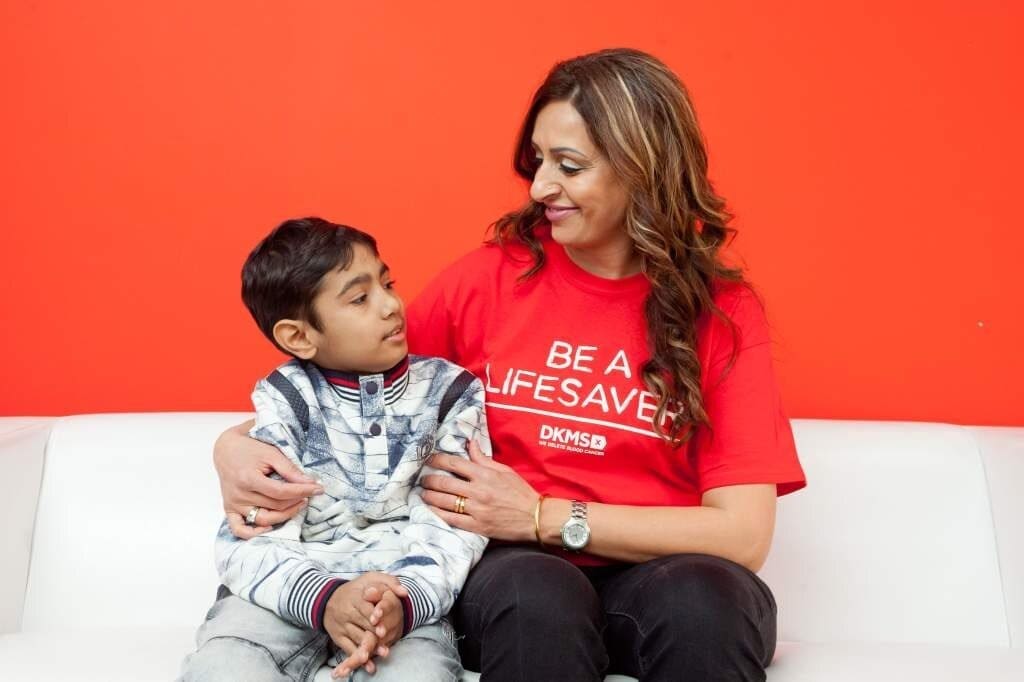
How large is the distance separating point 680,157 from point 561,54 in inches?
28.4

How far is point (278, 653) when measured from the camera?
5.60 feet

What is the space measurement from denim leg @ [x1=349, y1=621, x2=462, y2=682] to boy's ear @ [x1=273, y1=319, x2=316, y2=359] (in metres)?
0.43

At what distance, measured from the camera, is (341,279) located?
1831 millimetres

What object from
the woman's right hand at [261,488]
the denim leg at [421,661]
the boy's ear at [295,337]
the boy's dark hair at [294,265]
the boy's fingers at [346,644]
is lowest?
the denim leg at [421,661]

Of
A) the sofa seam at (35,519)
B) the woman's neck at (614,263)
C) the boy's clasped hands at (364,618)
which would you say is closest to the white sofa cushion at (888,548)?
the woman's neck at (614,263)

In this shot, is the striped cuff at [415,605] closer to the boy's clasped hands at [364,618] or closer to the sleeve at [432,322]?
the boy's clasped hands at [364,618]

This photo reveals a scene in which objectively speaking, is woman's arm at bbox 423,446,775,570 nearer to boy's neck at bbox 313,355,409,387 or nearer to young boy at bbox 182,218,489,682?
young boy at bbox 182,218,489,682

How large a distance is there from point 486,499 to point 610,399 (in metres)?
0.25

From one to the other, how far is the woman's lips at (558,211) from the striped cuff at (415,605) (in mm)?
593

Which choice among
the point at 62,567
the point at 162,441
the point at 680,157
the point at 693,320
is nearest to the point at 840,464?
the point at 693,320

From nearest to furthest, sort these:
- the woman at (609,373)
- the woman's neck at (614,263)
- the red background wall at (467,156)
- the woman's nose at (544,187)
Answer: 1. the woman at (609,373)
2. the woman's nose at (544,187)
3. the woman's neck at (614,263)
4. the red background wall at (467,156)

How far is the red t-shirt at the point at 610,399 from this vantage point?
1.92 metres

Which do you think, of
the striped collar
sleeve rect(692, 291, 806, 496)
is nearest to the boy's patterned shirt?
the striped collar

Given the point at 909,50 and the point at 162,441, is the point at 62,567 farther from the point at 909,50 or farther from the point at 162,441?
the point at 909,50
